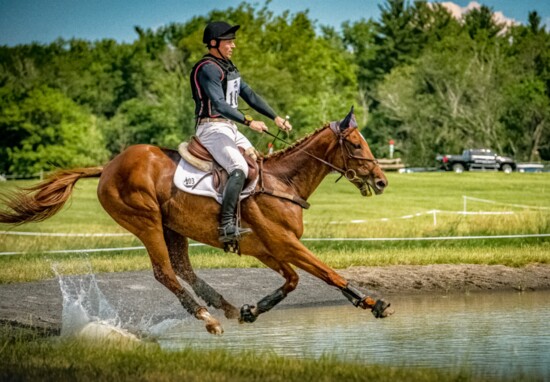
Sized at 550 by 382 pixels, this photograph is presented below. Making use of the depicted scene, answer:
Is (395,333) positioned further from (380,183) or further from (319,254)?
(319,254)

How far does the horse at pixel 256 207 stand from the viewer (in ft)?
35.8

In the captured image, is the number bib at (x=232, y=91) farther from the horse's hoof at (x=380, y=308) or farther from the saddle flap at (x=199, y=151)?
the horse's hoof at (x=380, y=308)

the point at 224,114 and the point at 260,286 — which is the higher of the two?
the point at 224,114

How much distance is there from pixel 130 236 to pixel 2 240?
3.20 meters

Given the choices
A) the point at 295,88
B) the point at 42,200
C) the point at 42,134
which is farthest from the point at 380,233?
the point at 295,88

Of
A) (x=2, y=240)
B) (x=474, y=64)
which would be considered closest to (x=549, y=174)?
(x=474, y=64)

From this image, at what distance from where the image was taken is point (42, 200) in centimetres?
1230

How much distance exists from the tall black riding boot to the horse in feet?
0.54

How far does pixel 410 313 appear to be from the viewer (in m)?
13.0

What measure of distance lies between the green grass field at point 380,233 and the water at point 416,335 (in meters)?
3.03

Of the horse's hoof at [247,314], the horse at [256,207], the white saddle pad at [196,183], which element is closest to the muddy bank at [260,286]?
the horse at [256,207]

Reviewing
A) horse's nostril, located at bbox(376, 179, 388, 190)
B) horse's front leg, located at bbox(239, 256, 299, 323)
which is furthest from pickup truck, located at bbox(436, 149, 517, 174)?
horse's front leg, located at bbox(239, 256, 299, 323)

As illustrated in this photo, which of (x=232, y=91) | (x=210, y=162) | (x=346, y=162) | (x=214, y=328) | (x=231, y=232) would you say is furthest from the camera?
(x=232, y=91)

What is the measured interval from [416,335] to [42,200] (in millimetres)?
4630
